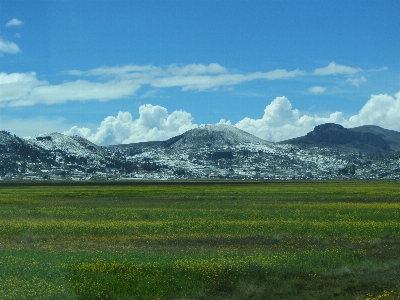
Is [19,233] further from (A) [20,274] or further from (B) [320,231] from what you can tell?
(B) [320,231]

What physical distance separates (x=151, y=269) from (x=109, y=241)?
33.3ft

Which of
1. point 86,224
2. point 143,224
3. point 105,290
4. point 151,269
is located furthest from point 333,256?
point 86,224

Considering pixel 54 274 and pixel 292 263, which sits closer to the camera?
pixel 54 274

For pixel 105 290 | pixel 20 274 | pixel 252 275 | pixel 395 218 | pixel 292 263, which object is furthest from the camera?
pixel 395 218

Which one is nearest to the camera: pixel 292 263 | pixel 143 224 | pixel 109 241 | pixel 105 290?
pixel 105 290

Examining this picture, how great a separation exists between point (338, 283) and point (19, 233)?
23007 millimetres

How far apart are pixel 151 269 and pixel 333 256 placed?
938 centimetres

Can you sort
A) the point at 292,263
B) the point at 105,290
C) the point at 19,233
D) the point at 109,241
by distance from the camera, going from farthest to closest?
the point at 19,233 < the point at 109,241 < the point at 292,263 < the point at 105,290

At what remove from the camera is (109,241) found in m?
30.3

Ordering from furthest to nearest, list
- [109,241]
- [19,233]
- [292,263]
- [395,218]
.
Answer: [395,218] → [19,233] → [109,241] → [292,263]

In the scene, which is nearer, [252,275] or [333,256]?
[252,275]

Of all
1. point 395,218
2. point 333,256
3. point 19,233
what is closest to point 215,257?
point 333,256

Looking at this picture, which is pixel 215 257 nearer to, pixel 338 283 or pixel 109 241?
pixel 338 283

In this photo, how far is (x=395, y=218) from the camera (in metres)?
42.4
